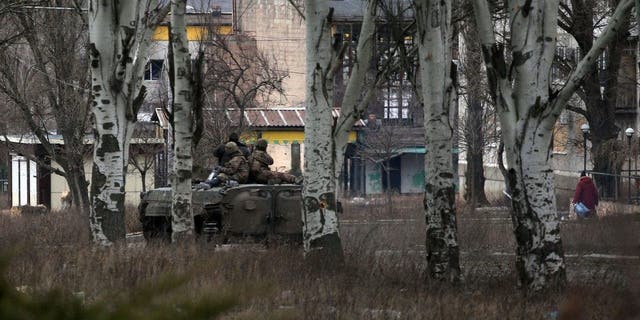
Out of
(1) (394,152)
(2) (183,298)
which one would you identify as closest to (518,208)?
(2) (183,298)

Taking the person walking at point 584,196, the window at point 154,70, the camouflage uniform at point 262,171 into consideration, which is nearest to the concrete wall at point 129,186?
the window at point 154,70

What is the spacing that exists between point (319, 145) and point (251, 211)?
5.25m

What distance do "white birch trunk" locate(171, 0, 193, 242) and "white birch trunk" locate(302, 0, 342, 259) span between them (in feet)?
9.56

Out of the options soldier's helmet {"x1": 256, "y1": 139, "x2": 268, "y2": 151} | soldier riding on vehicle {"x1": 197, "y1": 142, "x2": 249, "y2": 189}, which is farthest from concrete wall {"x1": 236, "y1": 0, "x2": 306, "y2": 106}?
soldier riding on vehicle {"x1": 197, "y1": 142, "x2": 249, "y2": 189}

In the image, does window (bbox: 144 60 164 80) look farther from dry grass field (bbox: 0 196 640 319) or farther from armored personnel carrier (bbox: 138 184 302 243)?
dry grass field (bbox: 0 196 640 319)

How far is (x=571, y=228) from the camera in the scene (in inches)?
901

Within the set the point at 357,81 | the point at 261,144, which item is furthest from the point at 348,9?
the point at 357,81

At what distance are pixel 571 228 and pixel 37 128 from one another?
16079mm

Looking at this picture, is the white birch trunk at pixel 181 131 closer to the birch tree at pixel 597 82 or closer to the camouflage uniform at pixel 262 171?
the camouflage uniform at pixel 262 171

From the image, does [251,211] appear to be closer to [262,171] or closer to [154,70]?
[262,171]

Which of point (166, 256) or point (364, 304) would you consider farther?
point (166, 256)

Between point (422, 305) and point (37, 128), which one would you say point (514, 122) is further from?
point (37, 128)

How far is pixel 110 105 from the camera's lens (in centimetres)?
1619

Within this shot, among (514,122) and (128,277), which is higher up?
(514,122)
